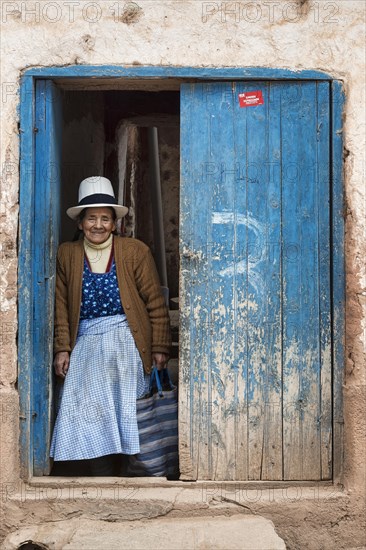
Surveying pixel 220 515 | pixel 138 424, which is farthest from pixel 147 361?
pixel 220 515

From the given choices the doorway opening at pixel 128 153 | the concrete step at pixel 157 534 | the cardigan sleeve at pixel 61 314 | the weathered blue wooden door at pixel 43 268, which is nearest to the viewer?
the concrete step at pixel 157 534

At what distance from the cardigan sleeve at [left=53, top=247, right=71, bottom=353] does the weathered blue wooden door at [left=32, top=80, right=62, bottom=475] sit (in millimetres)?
84

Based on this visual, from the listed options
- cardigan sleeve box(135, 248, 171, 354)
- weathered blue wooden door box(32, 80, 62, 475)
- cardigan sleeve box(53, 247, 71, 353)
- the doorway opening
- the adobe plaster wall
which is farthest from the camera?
the doorway opening

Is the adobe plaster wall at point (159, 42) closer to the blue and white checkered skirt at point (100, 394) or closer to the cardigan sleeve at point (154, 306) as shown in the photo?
the blue and white checkered skirt at point (100, 394)

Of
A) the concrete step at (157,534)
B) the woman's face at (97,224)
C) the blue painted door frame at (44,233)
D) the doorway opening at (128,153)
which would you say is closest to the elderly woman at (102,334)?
the woman's face at (97,224)

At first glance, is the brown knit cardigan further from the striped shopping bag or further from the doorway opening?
the doorway opening

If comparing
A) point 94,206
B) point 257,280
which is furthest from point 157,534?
point 94,206

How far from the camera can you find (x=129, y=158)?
359 inches

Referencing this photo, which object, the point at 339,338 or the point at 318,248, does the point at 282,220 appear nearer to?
the point at 318,248

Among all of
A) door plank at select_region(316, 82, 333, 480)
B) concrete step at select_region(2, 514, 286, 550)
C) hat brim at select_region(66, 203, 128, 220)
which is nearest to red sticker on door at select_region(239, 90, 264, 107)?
door plank at select_region(316, 82, 333, 480)

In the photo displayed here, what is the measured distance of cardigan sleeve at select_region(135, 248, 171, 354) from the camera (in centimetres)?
488

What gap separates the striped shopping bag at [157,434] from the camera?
15.7 ft

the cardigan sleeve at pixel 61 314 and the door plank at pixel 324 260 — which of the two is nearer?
the door plank at pixel 324 260

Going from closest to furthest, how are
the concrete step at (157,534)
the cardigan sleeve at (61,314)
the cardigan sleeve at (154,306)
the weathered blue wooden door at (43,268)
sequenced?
1. the concrete step at (157,534)
2. the weathered blue wooden door at (43,268)
3. the cardigan sleeve at (61,314)
4. the cardigan sleeve at (154,306)
